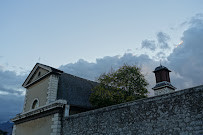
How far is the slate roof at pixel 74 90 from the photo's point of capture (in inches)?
561

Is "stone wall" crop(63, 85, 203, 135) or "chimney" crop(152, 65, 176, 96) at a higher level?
"chimney" crop(152, 65, 176, 96)

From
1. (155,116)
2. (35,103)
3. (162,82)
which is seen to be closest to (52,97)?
(35,103)

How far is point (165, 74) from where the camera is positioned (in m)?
18.8

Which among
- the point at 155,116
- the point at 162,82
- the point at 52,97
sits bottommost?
the point at 155,116

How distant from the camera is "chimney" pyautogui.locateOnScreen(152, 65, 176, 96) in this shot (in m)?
17.8

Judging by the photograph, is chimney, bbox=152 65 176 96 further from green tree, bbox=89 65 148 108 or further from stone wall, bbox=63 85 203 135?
stone wall, bbox=63 85 203 135

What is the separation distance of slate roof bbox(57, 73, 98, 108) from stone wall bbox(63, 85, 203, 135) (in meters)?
4.32

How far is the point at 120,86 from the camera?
1446cm

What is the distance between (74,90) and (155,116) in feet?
31.2

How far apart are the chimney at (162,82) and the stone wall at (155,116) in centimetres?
1013

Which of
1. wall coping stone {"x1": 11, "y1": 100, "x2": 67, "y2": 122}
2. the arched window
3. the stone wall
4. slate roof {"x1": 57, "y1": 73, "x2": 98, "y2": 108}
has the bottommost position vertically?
the stone wall

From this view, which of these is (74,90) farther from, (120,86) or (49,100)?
(120,86)

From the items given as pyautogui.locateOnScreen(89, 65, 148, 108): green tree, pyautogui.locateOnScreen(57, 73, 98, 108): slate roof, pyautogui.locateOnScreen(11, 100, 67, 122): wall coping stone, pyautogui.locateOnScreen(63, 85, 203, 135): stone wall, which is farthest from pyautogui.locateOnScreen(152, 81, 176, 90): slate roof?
pyautogui.locateOnScreen(63, 85, 203, 135): stone wall

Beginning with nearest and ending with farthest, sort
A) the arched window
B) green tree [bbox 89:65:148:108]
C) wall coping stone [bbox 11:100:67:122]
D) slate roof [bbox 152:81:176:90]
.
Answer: wall coping stone [bbox 11:100:67:122] → green tree [bbox 89:65:148:108] → the arched window → slate roof [bbox 152:81:176:90]
